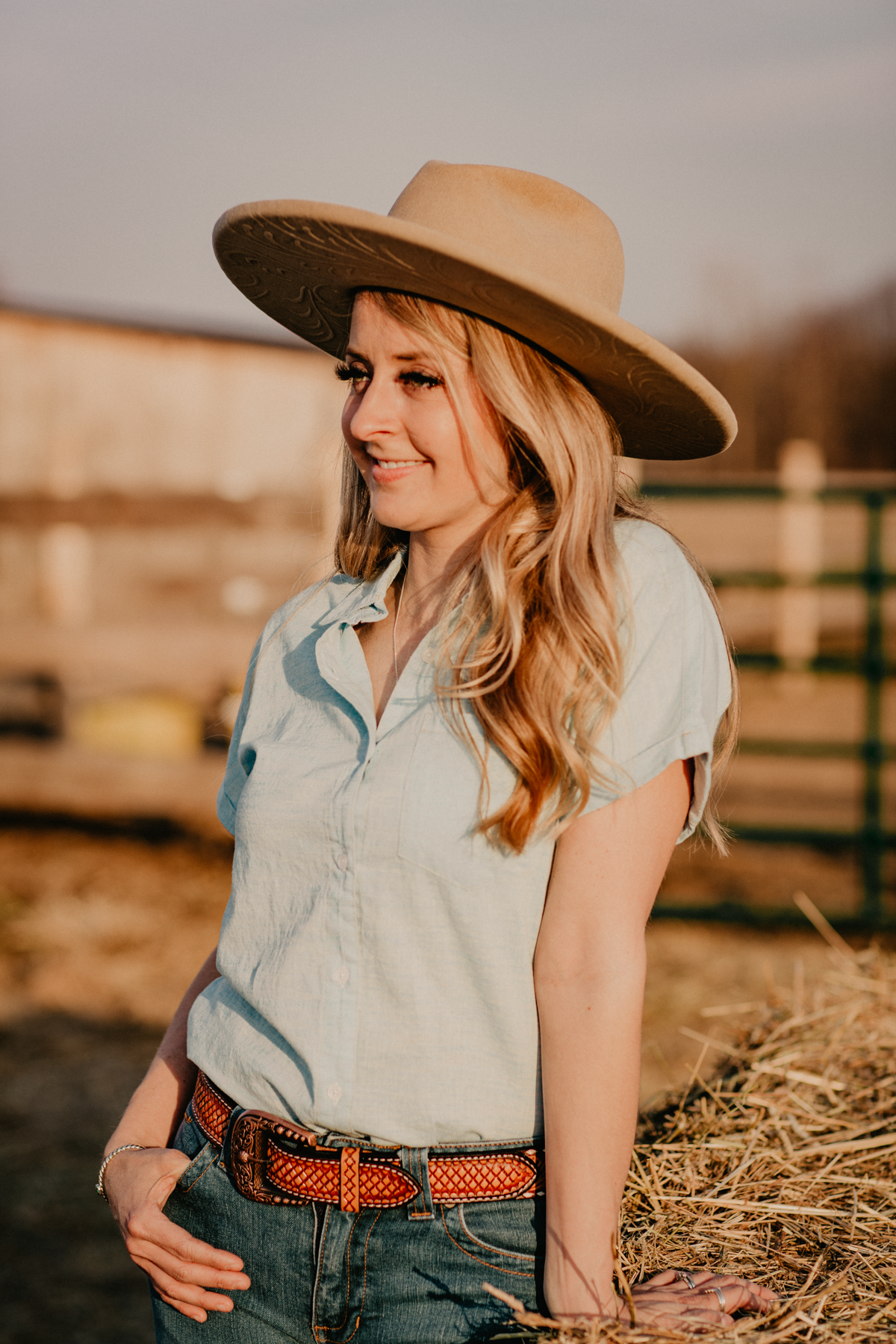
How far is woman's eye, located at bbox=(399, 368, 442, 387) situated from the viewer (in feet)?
5.08

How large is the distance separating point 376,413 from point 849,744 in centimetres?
427

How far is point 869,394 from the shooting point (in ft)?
135

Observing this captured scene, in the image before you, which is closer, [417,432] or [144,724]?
[417,432]

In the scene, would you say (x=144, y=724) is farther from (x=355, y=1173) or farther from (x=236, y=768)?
(x=355, y=1173)

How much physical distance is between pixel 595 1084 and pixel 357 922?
1.10ft

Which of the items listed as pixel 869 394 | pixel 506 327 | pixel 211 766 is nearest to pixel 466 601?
pixel 506 327

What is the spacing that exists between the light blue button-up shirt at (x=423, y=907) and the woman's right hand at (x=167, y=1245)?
0.17 metres

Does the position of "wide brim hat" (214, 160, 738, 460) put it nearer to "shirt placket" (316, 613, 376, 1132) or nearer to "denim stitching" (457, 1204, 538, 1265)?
"shirt placket" (316, 613, 376, 1132)

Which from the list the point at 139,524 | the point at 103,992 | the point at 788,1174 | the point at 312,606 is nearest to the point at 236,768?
the point at 312,606

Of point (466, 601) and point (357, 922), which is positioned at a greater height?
point (466, 601)

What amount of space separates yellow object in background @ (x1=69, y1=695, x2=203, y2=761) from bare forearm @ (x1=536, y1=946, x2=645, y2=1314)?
5.49 meters

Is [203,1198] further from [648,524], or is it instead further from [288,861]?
[648,524]

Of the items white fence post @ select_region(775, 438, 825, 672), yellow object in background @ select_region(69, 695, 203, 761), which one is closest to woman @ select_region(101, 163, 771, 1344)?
yellow object in background @ select_region(69, 695, 203, 761)

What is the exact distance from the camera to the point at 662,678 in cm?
139
